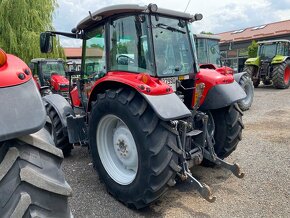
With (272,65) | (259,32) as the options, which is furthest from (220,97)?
(259,32)

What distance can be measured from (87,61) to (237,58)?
1063 inches

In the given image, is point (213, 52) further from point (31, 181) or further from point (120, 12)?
point (31, 181)

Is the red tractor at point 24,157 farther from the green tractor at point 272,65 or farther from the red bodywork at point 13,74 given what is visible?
the green tractor at point 272,65

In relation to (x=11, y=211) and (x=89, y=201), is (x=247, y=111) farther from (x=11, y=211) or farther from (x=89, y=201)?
(x=11, y=211)

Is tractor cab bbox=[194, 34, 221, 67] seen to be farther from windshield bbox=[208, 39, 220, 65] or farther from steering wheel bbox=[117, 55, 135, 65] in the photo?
steering wheel bbox=[117, 55, 135, 65]

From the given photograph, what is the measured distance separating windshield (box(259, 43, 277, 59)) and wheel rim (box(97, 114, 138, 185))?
42.0 ft

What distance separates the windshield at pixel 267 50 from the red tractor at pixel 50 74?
9586 mm

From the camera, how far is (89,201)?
10.4 feet

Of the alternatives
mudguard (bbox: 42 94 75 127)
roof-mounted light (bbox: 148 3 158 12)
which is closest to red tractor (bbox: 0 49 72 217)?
roof-mounted light (bbox: 148 3 158 12)

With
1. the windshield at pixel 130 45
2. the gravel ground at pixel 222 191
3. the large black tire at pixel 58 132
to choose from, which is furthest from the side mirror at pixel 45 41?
the gravel ground at pixel 222 191

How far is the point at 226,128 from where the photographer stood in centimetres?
376

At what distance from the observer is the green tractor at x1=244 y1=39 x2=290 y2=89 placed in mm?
12930

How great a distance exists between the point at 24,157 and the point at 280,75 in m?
13.4

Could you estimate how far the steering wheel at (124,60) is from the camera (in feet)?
10.8
